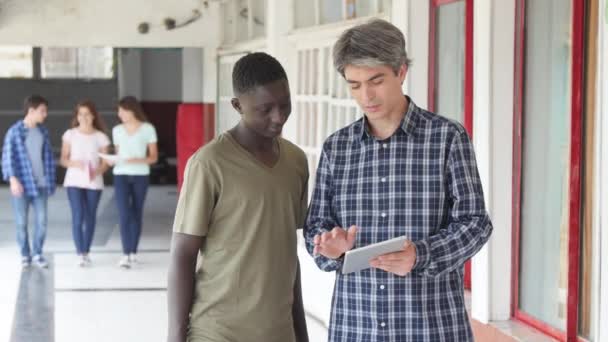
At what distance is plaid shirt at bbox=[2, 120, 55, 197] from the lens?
934cm

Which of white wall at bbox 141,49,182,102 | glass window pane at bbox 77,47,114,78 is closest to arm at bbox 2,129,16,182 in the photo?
white wall at bbox 141,49,182,102

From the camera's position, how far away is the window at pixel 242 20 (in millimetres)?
10477

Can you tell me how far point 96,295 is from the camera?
332 inches

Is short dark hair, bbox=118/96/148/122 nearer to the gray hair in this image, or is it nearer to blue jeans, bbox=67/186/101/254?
blue jeans, bbox=67/186/101/254

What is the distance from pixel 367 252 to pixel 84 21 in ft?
32.2

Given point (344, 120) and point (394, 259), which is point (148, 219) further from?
point (394, 259)

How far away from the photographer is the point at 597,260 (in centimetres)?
382

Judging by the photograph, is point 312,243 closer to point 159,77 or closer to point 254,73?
point 254,73

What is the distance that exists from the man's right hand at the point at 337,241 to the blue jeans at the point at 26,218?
752 cm

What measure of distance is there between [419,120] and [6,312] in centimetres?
577

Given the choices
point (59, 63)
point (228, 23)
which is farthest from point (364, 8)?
point (59, 63)

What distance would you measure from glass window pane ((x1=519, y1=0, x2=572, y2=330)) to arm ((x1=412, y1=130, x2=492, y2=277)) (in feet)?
5.98

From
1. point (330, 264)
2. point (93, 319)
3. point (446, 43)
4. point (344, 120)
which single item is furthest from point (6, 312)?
point (330, 264)

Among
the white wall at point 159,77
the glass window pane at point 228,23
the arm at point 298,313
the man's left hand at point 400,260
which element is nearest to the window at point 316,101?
the glass window pane at point 228,23
